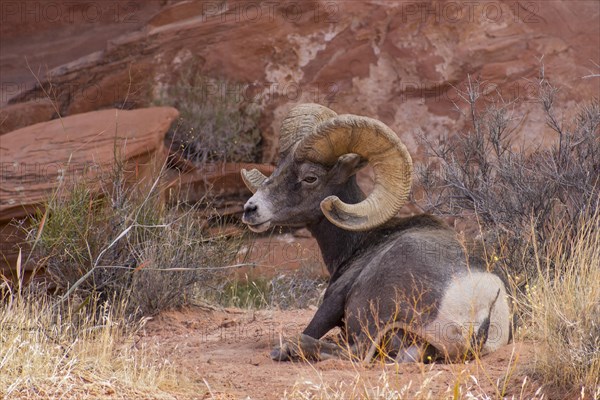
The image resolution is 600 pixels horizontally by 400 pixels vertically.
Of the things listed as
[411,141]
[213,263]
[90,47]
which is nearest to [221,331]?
[213,263]

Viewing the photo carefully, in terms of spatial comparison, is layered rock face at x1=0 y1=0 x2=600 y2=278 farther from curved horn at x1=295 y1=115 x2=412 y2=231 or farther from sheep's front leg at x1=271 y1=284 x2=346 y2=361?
sheep's front leg at x1=271 y1=284 x2=346 y2=361

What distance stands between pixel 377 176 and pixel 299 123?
0.97 meters

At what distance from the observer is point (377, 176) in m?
7.43

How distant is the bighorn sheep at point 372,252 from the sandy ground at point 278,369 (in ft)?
0.58

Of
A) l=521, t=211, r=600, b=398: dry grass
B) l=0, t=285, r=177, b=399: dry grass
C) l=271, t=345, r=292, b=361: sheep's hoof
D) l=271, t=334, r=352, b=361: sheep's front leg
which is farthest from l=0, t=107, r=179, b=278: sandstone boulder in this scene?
l=521, t=211, r=600, b=398: dry grass

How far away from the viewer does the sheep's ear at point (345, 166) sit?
7.71 m

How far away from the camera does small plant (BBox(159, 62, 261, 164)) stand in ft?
48.5

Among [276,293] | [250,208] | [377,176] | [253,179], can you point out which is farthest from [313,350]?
[276,293]

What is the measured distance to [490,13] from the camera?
1546cm

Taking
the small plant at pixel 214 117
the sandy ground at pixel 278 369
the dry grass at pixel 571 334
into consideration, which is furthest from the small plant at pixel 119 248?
the small plant at pixel 214 117

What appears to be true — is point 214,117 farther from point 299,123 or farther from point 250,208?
point 250,208

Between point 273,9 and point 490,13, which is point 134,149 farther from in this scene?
point 490,13

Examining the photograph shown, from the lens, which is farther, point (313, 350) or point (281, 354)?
point (281, 354)

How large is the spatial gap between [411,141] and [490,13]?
2524 millimetres
